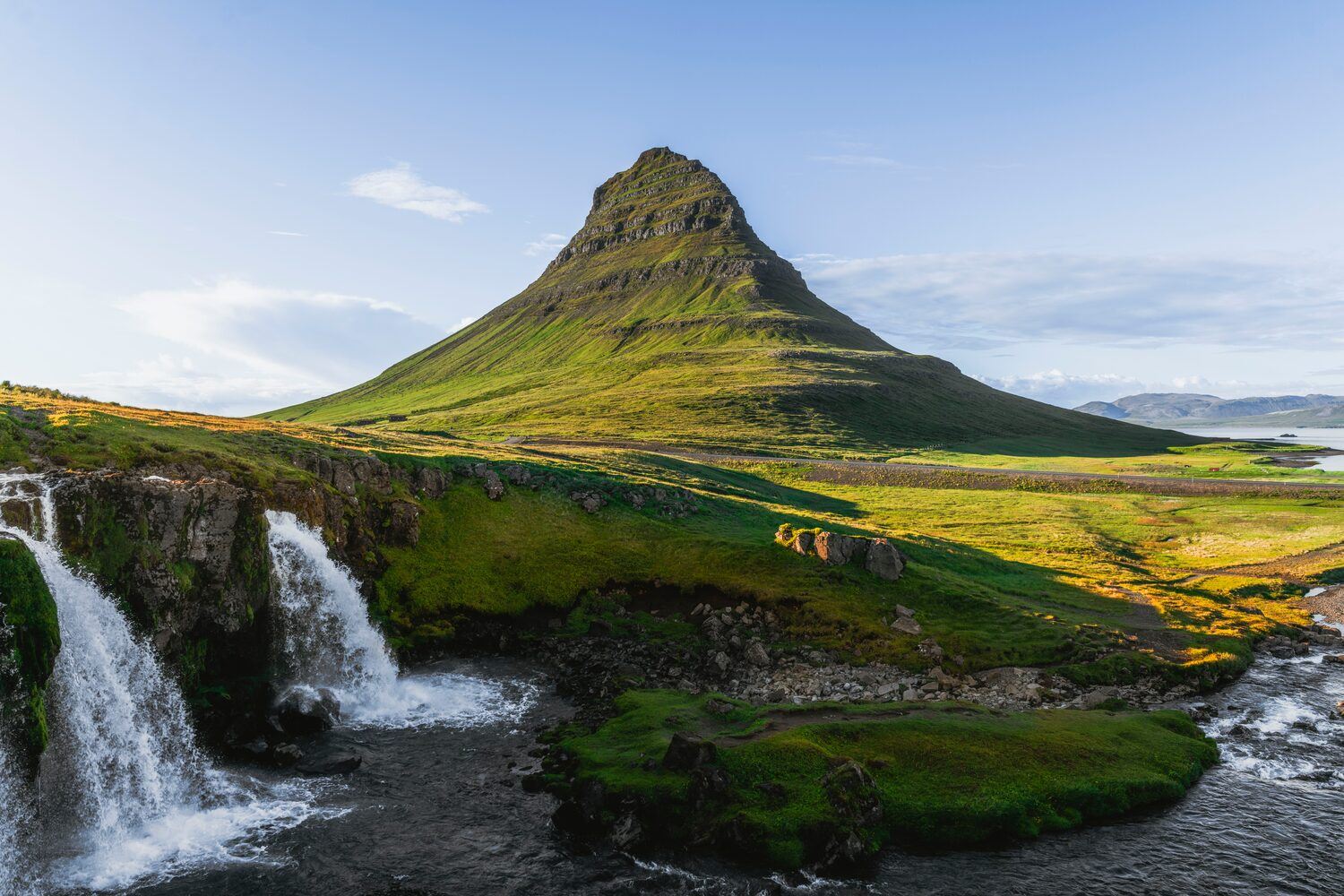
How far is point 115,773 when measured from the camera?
29.8 meters

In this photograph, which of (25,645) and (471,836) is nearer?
(25,645)

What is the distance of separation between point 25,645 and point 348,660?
60.9ft

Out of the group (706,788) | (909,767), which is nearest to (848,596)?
(909,767)

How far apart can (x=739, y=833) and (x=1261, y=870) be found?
2053 centimetres

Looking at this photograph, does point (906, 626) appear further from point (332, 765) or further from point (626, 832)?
point (332, 765)

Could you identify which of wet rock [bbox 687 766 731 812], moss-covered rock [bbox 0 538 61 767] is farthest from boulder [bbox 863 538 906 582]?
moss-covered rock [bbox 0 538 61 767]

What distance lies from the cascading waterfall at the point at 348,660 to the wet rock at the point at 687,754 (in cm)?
1230

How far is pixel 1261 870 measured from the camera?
27703 millimetres

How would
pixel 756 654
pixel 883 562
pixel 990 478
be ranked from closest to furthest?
pixel 756 654, pixel 883 562, pixel 990 478

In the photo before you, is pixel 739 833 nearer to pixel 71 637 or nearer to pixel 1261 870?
pixel 1261 870

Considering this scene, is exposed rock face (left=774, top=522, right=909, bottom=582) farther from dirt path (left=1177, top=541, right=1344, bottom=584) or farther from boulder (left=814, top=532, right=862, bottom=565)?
dirt path (left=1177, top=541, right=1344, bottom=584)

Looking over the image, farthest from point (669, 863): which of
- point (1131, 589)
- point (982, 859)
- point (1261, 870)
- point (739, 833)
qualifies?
point (1131, 589)

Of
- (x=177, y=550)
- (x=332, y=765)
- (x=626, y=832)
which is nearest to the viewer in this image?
(x=626, y=832)

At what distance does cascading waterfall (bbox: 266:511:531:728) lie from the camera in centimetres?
4109
